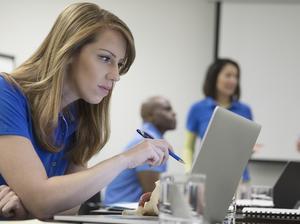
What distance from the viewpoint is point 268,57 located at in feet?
15.7

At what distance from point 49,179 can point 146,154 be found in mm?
242

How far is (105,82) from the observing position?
1.58 m

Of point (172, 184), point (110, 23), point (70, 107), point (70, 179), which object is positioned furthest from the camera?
point (70, 107)

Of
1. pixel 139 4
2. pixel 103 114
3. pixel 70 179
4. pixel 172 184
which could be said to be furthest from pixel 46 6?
pixel 172 184

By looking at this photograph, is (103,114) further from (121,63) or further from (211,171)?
(211,171)

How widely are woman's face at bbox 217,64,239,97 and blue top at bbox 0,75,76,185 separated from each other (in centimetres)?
229

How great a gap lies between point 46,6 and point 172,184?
14.2ft

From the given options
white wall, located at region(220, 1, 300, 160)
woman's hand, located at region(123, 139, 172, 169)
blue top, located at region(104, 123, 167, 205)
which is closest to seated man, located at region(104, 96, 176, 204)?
blue top, located at region(104, 123, 167, 205)

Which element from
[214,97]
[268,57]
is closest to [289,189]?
[214,97]

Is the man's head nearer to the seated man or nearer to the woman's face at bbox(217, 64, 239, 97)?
the seated man

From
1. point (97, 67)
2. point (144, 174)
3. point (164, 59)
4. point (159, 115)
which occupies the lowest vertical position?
point (144, 174)

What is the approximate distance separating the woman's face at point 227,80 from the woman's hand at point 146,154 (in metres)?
2.49

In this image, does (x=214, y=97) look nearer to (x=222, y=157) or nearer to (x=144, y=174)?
(x=144, y=174)

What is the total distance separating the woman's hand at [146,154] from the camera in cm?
136
